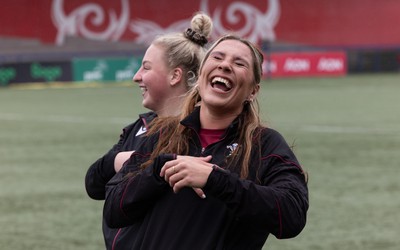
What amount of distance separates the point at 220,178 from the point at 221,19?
114ft

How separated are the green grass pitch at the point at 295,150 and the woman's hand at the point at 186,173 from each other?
546 mm

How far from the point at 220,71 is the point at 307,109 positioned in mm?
15838

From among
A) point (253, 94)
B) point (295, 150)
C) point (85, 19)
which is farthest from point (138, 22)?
point (253, 94)

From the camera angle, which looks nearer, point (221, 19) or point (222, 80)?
point (222, 80)

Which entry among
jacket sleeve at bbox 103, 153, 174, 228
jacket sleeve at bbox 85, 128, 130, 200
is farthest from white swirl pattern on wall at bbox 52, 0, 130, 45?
jacket sleeve at bbox 103, 153, 174, 228

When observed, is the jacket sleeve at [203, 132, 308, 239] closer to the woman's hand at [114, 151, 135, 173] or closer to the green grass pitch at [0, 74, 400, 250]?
the green grass pitch at [0, 74, 400, 250]

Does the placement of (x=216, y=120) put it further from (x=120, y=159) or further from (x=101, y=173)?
(x=101, y=173)

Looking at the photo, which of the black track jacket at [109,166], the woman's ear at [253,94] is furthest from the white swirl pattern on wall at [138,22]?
the woman's ear at [253,94]

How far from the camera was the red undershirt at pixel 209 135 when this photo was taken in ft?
→ 10.9

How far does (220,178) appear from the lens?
3.07 metres

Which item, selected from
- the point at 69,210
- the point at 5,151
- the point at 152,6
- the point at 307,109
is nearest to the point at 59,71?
the point at 152,6

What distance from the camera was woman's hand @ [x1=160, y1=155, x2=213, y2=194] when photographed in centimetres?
305

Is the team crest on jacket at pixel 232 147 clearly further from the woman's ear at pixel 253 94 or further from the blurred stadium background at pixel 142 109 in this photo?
the blurred stadium background at pixel 142 109

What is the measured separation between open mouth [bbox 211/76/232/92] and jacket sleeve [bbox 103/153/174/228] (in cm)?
31
